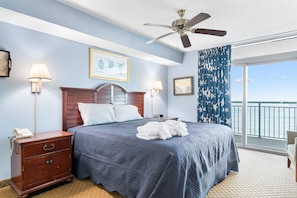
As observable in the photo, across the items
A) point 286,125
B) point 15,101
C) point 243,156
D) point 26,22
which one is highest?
point 26,22

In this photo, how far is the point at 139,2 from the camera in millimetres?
2498

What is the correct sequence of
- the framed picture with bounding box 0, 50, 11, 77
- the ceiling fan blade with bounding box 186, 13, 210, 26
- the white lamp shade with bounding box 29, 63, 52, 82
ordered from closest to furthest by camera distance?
the ceiling fan blade with bounding box 186, 13, 210, 26 → the framed picture with bounding box 0, 50, 11, 77 → the white lamp shade with bounding box 29, 63, 52, 82

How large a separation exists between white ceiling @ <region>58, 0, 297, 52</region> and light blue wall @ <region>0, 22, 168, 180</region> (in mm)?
730

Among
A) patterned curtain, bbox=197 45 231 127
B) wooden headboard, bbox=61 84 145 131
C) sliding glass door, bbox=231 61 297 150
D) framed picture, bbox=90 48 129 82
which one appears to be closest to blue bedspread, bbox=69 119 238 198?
wooden headboard, bbox=61 84 145 131

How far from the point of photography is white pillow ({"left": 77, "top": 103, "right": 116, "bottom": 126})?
294 cm

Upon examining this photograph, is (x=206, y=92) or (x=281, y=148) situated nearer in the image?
(x=281, y=148)

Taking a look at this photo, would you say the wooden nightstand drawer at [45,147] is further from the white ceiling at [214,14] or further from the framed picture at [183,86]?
the framed picture at [183,86]

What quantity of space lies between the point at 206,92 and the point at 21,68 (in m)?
3.82

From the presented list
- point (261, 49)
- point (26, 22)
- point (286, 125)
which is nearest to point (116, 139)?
point (26, 22)

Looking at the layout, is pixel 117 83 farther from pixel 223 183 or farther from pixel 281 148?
pixel 281 148

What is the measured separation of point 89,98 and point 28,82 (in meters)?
1.00

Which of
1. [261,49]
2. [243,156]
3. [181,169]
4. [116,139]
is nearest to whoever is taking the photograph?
[181,169]

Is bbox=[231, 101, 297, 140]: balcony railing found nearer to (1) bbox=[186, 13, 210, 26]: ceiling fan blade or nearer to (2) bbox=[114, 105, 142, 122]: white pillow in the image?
(2) bbox=[114, 105, 142, 122]: white pillow

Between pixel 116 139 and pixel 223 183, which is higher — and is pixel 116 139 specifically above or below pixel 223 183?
above
